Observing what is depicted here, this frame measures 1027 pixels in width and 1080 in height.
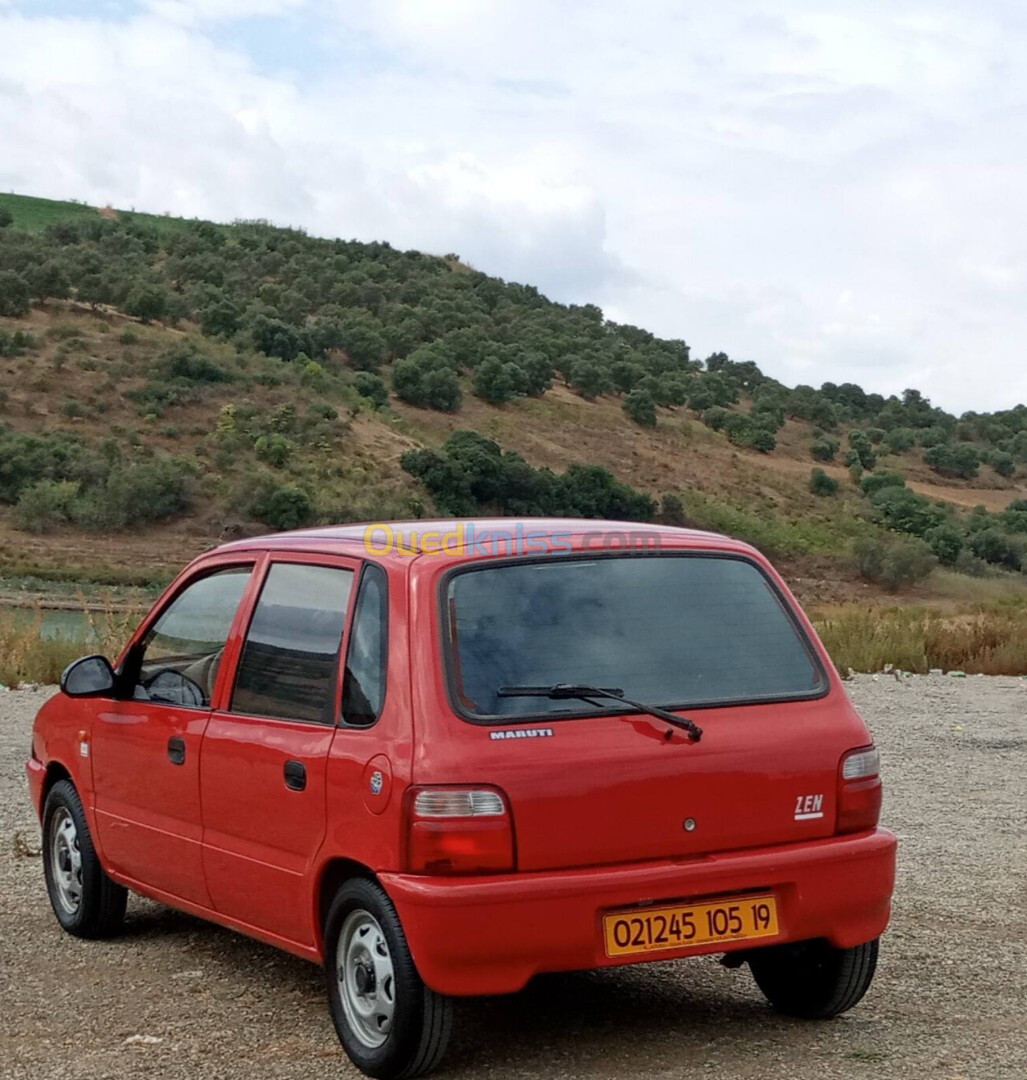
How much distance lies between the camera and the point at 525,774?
4.52m

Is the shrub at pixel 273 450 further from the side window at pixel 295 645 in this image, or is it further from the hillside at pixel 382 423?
the side window at pixel 295 645

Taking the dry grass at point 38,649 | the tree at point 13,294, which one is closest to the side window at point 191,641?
the dry grass at point 38,649

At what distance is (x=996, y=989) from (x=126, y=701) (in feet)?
11.1

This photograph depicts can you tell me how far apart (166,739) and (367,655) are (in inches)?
53.4

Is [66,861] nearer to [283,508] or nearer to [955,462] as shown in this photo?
[283,508]

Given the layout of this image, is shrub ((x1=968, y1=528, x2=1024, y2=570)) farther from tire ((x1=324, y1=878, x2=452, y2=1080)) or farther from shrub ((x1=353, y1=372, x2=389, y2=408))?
tire ((x1=324, y1=878, x2=452, y2=1080))

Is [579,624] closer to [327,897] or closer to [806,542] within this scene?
[327,897]

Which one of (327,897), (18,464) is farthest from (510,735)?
(18,464)

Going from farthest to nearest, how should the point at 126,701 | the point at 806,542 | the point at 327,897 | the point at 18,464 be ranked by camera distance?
the point at 806,542 < the point at 18,464 < the point at 126,701 < the point at 327,897

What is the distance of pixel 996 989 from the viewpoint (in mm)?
5758

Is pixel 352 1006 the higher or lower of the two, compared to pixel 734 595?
lower

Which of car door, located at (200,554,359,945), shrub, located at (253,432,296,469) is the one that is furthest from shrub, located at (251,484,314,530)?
car door, located at (200,554,359,945)

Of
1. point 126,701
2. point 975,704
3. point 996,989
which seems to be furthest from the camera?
point 975,704

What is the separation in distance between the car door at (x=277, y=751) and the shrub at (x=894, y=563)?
186 feet
